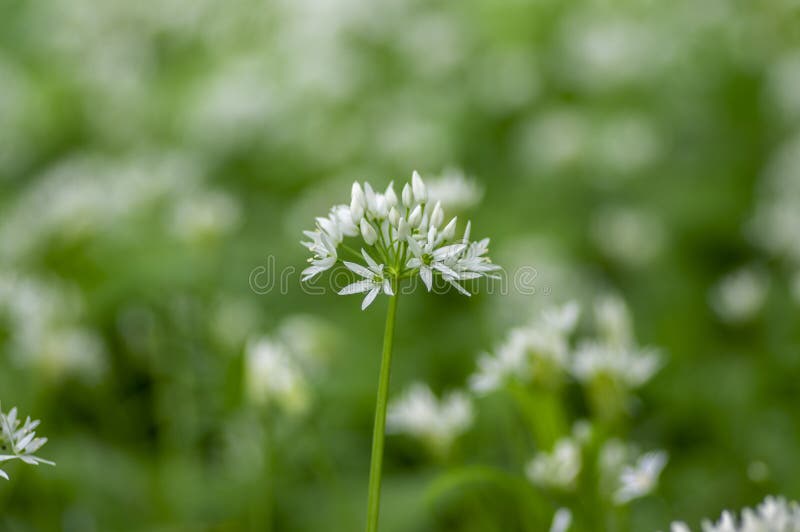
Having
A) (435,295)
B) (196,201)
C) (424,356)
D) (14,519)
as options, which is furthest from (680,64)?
(14,519)

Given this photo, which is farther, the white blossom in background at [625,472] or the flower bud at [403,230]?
the white blossom in background at [625,472]

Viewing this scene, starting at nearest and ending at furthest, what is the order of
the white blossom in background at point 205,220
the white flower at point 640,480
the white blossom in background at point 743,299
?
the white flower at point 640,480 → the white blossom in background at point 743,299 → the white blossom in background at point 205,220

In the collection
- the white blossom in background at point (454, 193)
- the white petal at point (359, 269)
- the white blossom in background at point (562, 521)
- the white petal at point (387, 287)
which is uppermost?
the white blossom in background at point (454, 193)

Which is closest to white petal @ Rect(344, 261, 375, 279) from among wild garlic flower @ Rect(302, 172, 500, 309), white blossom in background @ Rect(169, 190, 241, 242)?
wild garlic flower @ Rect(302, 172, 500, 309)

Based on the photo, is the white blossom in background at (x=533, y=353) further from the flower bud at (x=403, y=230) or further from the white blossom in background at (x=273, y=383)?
the flower bud at (x=403, y=230)

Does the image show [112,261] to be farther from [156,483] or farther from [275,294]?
[156,483]

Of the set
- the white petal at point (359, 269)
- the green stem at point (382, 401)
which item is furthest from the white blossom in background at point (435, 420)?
the white petal at point (359, 269)

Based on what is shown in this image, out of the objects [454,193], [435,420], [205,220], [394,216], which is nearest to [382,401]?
[394,216]

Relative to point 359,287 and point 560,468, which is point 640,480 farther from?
point 359,287
